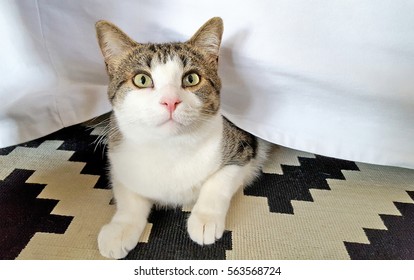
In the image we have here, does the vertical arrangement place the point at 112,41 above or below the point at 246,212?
above

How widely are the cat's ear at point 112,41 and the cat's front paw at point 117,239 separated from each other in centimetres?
39

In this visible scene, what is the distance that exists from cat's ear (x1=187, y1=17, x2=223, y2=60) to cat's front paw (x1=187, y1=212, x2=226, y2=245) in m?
0.39

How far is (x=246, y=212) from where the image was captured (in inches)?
34.0

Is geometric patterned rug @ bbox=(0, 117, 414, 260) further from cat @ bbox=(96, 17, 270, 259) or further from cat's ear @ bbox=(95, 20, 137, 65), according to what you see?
cat's ear @ bbox=(95, 20, 137, 65)

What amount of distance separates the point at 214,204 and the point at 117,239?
0.23 meters

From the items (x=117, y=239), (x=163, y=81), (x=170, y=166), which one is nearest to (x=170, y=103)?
(x=163, y=81)

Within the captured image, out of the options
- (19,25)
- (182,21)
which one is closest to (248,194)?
(182,21)

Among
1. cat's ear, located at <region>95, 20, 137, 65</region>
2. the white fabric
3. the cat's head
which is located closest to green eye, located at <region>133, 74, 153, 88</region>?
the cat's head

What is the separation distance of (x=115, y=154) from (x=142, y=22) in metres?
0.38

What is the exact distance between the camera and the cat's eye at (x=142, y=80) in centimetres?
76

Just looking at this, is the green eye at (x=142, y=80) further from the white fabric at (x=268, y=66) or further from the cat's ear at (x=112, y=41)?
the white fabric at (x=268, y=66)

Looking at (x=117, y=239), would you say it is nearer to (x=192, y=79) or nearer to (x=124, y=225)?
(x=124, y=225)

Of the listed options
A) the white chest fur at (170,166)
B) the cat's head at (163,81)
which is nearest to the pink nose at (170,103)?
the cat's head at (163,81)
